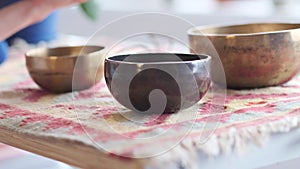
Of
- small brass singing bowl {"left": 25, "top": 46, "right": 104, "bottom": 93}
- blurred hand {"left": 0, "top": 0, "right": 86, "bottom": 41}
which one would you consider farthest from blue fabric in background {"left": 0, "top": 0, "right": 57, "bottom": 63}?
small brass singing bowl {"left": 25, "top": 46, "right": 104, "bottom": 93}

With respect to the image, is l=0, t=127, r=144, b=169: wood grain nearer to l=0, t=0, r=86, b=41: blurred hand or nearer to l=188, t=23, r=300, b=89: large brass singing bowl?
l=188, t=23, r=300, b=89: large brass singing bowl

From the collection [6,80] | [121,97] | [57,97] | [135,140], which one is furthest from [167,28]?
[135,140]

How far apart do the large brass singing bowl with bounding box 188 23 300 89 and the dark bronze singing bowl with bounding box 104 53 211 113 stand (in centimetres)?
11

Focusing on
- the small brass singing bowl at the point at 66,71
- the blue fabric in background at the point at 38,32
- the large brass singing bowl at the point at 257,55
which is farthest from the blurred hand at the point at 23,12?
the blue fabric in background at the point at 38,32

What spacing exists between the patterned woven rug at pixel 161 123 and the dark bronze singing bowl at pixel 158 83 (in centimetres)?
2

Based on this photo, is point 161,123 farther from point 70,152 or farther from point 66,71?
point 66,71

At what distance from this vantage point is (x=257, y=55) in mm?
833

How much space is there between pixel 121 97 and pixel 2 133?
0.55 ft

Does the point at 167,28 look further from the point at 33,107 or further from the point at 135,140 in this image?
the point at 135,140

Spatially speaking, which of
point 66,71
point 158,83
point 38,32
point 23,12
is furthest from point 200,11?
point 158,83

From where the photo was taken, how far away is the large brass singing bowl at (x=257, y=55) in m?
0.83

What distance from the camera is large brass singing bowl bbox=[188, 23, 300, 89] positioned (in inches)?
32.7

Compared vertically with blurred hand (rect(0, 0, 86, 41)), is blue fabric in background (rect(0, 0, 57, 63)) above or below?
below

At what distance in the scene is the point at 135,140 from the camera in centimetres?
62
